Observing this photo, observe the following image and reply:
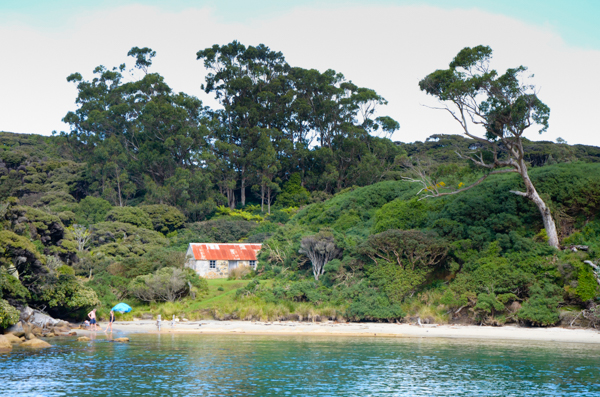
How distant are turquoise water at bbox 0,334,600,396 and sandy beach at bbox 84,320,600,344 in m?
1.82

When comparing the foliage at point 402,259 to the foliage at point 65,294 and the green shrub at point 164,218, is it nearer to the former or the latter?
the foliage at point 65,294

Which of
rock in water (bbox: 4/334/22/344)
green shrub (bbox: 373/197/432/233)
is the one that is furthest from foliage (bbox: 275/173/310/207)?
rock in water (bbox: 4/334/22/344)

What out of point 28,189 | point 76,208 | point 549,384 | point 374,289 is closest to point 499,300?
point 374,289

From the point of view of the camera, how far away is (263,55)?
267ft

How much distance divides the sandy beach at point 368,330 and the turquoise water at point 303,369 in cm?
182

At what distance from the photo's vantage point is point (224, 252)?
160ft

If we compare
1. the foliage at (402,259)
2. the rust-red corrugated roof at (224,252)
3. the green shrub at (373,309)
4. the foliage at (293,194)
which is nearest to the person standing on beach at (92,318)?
the green shrub at (373,309)

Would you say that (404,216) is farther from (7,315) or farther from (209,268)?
(7,315)

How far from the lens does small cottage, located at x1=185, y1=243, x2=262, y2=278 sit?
155 ft

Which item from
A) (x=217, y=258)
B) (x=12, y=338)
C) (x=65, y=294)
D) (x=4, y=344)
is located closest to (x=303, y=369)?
(x=4, y=344)

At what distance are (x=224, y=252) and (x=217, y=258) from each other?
114 cm

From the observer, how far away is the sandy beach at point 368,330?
2750 cm

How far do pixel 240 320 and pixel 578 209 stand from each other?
22316 millimetres

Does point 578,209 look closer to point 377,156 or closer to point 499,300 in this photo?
point 499,300
